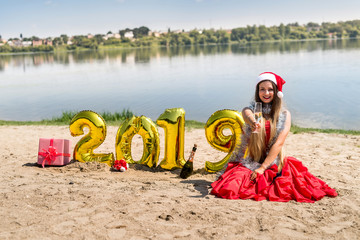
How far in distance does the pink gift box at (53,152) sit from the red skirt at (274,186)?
3.11 m

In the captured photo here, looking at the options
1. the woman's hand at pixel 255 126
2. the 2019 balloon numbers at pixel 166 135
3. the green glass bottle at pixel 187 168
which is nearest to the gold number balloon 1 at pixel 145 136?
the 2019 balloon numbers at pixel 166 135

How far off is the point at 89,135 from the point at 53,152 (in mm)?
729

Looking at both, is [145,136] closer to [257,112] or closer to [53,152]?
[53,152]

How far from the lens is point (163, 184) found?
19.8ft

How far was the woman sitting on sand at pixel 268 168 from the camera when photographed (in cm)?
525

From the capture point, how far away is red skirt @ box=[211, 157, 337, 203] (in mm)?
5215

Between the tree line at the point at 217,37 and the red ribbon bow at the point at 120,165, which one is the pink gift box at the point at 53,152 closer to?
the red ribbon bow at the point at 120,165

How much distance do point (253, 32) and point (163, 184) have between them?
152 meters

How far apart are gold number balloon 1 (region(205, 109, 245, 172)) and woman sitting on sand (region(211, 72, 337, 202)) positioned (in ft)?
2.69

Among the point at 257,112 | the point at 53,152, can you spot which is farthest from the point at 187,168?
the point at 53,152

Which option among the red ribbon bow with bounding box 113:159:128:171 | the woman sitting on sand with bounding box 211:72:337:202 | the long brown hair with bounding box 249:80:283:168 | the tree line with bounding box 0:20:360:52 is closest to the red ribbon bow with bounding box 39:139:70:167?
the red ribbon bow with bounding box 113:159:128:171

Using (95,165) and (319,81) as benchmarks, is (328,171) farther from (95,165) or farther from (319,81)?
(319,81)

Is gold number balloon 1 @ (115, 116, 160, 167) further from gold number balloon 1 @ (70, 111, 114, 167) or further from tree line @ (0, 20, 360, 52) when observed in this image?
tree line @ (0, 20, 360, 52)

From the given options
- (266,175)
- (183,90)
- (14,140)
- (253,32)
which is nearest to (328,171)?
(266,175)
